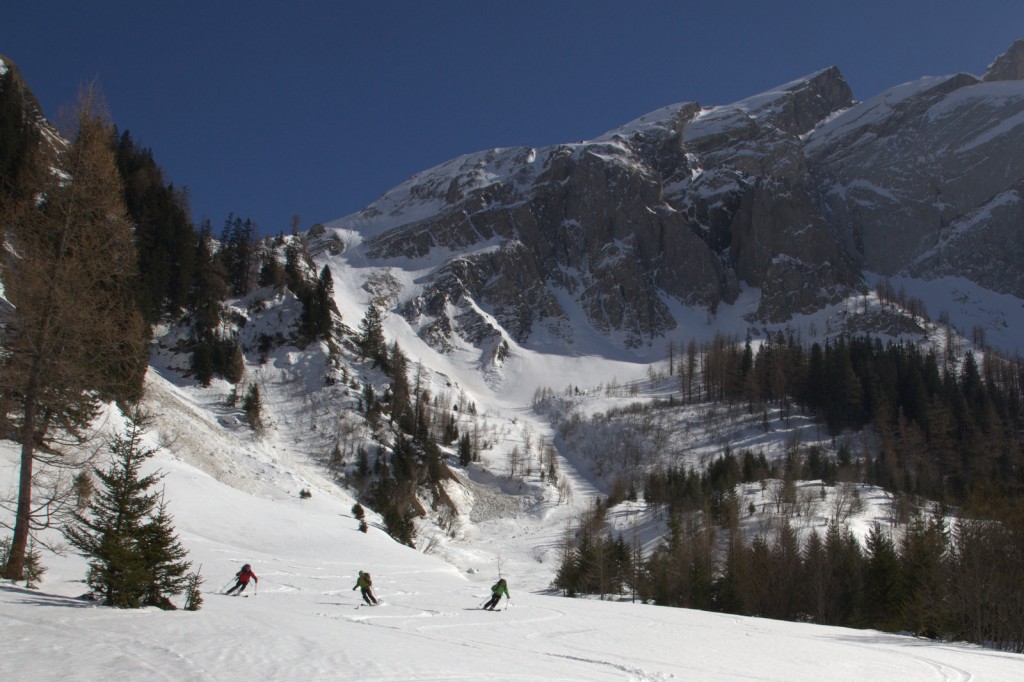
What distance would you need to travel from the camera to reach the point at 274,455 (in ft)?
223

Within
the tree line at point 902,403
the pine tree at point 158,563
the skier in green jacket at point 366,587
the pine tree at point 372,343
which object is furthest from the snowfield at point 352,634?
the tree line at point 902,403

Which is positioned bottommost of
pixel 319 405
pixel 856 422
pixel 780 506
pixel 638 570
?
pixel 638 570

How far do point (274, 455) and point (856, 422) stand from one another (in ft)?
319

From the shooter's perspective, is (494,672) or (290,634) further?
(290,634)

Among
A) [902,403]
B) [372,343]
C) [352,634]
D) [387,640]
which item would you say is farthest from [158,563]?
[902,403]

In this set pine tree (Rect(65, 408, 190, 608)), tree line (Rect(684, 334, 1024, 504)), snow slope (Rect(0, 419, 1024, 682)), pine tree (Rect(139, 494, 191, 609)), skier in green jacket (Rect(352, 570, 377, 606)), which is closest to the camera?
snow slope (Rect(0, 419, 1024, 682))

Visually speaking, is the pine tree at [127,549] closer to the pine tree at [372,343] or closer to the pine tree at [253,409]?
the pine tree at [253,409]

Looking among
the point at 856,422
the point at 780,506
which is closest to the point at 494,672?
the point at 780,506

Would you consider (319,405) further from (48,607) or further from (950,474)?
(950,474)

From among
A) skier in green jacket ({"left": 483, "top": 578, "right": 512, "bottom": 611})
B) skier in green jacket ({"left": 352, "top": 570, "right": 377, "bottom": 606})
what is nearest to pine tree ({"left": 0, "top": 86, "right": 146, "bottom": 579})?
skier in green jacket ({"left": 352, "top": 570, "right": 377, "bottom": 606})

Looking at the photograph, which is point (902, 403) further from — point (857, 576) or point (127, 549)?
point (127, 549)

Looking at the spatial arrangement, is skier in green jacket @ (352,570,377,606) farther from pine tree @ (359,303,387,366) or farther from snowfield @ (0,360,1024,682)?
pine tree @ (359,303,387,366)

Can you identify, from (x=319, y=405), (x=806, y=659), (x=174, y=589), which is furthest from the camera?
(x=319, y=405)

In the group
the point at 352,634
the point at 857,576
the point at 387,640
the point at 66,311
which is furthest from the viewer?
the point at 857,576
